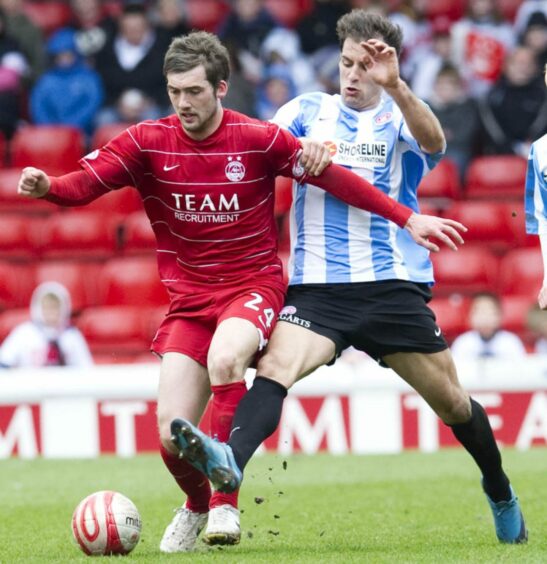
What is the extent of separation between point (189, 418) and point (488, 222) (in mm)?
9137

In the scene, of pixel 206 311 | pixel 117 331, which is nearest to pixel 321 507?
pixel 206 311

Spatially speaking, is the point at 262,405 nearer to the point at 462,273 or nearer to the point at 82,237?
the point at 462,273

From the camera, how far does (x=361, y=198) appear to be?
662 cm

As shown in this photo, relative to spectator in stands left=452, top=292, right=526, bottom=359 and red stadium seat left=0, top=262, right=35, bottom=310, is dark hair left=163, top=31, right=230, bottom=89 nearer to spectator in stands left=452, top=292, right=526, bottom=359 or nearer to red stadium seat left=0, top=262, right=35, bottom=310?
spectator in stands left=452, top=292, right=526, bottom=359

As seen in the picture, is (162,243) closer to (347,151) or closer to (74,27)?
(347,151)

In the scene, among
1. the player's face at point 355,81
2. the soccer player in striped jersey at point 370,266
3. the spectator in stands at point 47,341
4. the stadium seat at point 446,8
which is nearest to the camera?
the soccer player in striped jersey at point 370,266

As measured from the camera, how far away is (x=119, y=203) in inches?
621

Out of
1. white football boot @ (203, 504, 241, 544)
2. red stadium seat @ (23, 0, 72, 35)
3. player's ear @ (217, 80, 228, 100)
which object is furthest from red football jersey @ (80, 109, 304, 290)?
red stadium seat @ (23, 0, 72, 35)

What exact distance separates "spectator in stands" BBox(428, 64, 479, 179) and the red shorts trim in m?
8.71

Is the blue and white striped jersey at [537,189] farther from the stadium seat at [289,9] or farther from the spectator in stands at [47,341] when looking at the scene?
the stadium seat at [289,9]

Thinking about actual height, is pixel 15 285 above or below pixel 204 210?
below

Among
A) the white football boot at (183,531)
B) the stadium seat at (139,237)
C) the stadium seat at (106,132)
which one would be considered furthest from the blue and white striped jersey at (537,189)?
the stadium seat at (106,132)

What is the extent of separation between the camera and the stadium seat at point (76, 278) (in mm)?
15047

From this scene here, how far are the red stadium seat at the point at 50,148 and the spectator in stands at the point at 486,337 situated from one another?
197 inches
